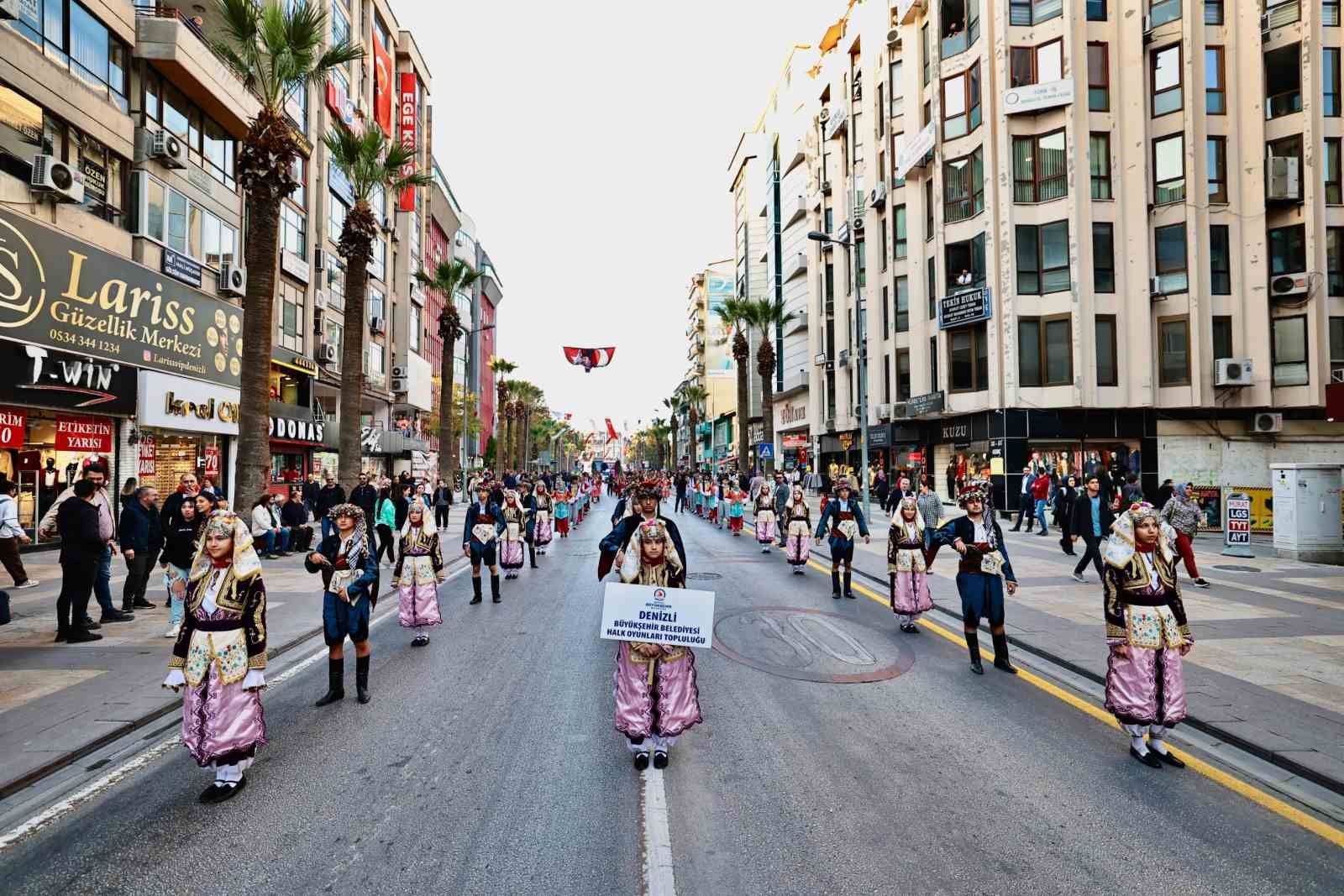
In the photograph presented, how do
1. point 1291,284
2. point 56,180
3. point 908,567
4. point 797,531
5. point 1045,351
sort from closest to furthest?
point 908,567, point 797,531, point 56,180, point 1291,284, point 1045,351

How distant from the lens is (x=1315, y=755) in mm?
4922

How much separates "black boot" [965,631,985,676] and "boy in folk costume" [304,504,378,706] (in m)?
5.83

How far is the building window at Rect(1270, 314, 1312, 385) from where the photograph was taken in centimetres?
2676

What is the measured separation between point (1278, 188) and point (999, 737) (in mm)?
30795

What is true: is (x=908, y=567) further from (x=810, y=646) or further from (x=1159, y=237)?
(x=1159, y=237)

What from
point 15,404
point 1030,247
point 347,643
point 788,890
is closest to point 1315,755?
point 788,890

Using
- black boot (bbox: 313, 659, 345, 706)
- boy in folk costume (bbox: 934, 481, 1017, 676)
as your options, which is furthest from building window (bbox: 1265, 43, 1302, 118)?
black boot (bbox: 313, 659, 345, 706)

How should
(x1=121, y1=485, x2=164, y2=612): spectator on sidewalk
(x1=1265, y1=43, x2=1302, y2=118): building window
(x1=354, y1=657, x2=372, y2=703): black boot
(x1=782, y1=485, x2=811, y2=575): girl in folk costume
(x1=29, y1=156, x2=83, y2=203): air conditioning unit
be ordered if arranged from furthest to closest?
(x1=1265, y1=43, x2=1302, y2=118): building window < (x1=29, y1=156, x2=83, y2=203): air conditioning unit < (x1=782, y1=485, x2=811, y2=575): girl in folk costume < (x1=121, y1=485, x2=164, y2=612): spectator on sidewalk < (x1=354, y1=657, x2=372, y2=703): black boot

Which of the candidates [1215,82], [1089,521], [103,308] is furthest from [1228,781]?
[1215,82]

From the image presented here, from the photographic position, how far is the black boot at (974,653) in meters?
7.20

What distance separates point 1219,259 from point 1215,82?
666 cm

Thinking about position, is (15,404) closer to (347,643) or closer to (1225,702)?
(347,643)

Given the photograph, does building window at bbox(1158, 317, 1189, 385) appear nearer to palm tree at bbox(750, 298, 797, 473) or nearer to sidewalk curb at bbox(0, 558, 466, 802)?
palm tree at bbox(750, 298, 797, 473)

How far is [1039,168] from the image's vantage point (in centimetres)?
2745
